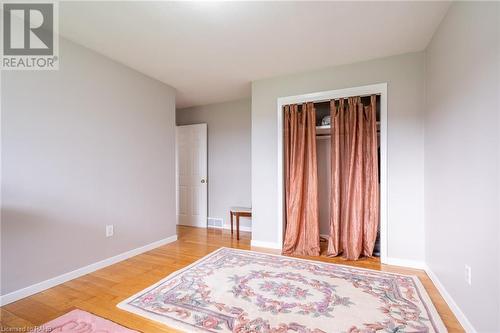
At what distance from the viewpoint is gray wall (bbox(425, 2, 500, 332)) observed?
4.47 feet

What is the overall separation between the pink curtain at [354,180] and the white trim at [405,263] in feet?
0.68

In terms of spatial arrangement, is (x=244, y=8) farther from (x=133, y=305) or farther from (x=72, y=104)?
(x=133, y=305)

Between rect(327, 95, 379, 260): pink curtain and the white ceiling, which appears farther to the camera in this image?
rect(327, 95, 379, 260): pink curtain

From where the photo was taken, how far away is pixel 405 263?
109 inches

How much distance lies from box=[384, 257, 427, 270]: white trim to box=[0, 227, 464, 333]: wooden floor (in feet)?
0.28

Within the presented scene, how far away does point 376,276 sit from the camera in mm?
2459

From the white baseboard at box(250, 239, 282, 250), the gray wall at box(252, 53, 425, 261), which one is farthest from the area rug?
the white baseboard at box(250, 239, 282, 250)

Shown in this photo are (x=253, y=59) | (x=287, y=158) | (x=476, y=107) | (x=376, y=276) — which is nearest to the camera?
(x=476, y=107)

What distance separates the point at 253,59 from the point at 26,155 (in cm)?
250

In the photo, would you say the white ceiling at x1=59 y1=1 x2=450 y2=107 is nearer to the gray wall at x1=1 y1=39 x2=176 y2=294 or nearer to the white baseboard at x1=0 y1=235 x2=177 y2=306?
the gray wall at x1=1 y1=39 x2=176 y2=294

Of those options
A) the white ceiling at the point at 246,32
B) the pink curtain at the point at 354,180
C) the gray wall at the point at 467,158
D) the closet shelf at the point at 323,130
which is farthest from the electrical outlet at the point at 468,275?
the white ceiling at the point at 246,32

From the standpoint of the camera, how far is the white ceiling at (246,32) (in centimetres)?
199

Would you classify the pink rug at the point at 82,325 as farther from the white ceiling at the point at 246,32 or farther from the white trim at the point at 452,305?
the white ceiling at the point at 246,32

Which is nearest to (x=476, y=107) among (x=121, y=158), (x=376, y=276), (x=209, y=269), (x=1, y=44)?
(x=376, y=276)
